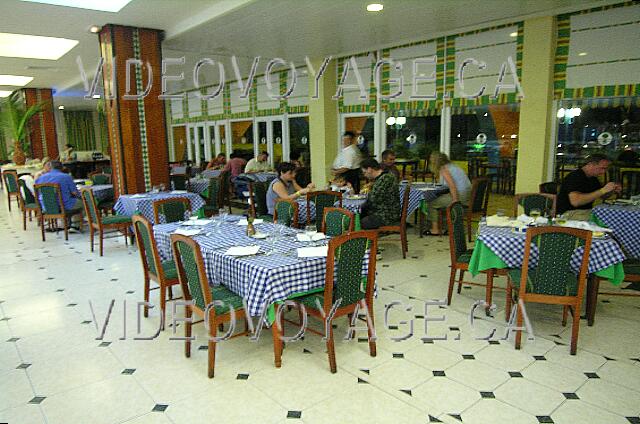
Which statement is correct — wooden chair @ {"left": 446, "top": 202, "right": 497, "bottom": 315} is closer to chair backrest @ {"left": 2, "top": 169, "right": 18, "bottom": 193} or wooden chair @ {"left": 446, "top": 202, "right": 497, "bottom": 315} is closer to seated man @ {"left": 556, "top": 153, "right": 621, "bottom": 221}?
seated man @ {"left": 556, "top": 153, "right": 621, "bottom": 221}

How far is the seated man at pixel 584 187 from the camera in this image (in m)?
4.86

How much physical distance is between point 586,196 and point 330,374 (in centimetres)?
344

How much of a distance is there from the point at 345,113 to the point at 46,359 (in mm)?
7887

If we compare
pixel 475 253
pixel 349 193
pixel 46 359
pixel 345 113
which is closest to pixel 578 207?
pixel 475 253

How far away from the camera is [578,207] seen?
4.97 m

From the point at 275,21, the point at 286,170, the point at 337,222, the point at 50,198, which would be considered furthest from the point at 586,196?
the point at 50,198

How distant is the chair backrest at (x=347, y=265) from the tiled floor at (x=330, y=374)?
507 millimetres

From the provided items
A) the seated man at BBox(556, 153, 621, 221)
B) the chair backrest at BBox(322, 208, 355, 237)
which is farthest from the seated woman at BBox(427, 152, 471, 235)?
the chair backrest at BBox(322, 208, 355, 237)

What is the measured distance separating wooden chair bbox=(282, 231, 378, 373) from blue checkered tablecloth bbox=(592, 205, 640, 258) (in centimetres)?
309

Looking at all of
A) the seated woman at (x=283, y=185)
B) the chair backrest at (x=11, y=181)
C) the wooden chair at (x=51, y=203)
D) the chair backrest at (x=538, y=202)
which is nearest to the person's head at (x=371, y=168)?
the seated woman at (x=283, y=185)

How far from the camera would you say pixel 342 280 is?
317cm

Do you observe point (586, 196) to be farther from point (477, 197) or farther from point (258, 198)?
point (258, 198)

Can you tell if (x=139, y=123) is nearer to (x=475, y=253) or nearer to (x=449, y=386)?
(x=475, y=253)

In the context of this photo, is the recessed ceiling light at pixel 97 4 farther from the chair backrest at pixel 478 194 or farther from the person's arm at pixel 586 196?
the person's arm at pixel 586 196
